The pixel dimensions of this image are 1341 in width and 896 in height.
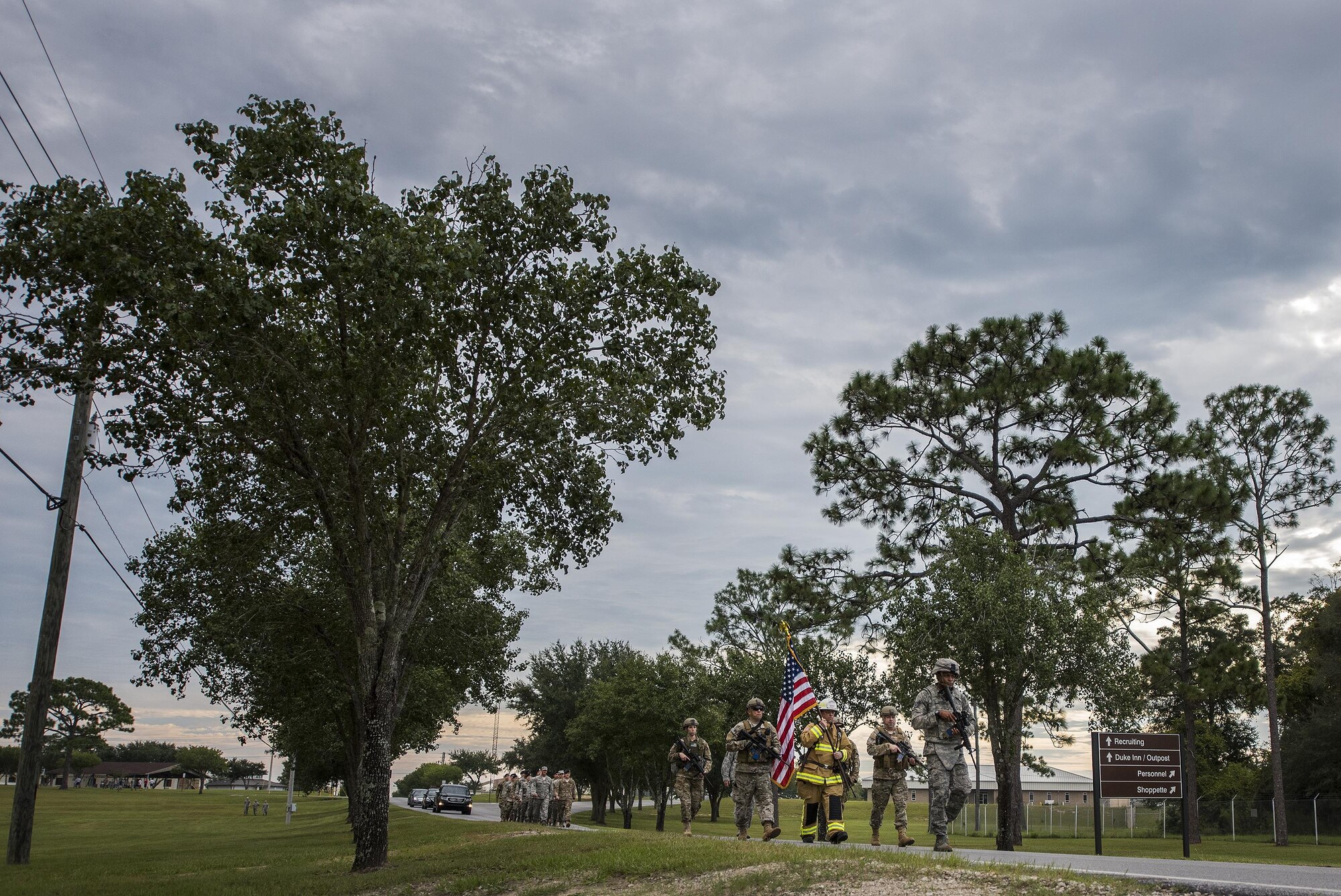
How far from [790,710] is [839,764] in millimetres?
2080

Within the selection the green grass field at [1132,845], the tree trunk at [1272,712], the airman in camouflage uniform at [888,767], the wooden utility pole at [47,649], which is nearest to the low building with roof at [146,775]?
the green grass field at [1132,845]

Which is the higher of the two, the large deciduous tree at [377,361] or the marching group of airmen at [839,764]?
the large deciduous tree at [377,361]

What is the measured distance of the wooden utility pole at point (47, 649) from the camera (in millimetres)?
20250

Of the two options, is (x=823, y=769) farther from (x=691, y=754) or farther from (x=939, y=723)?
(x=691, y=754)

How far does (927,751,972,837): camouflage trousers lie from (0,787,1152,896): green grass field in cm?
218

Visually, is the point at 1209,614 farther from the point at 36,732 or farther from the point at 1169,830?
the point at 36,732

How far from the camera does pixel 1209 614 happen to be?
130ft

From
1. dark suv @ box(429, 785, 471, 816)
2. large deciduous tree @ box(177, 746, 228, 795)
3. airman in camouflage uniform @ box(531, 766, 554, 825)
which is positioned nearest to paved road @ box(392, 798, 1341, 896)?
airman in camouflage uniform @ box(531, 766, 554, 825)

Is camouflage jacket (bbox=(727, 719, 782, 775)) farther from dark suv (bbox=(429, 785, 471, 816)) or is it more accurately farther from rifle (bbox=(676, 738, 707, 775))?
dark suv (bbox=(429, 785, 471, 816))

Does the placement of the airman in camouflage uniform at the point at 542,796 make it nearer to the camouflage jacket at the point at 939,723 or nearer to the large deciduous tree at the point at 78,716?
the camouflage jacket at the point at 939,723

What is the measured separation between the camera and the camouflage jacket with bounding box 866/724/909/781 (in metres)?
14.9

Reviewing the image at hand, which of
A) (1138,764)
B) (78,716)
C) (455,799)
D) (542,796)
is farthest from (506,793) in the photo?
(78,716)

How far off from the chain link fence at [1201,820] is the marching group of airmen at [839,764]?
104 ft

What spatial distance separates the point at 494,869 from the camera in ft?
48.3
